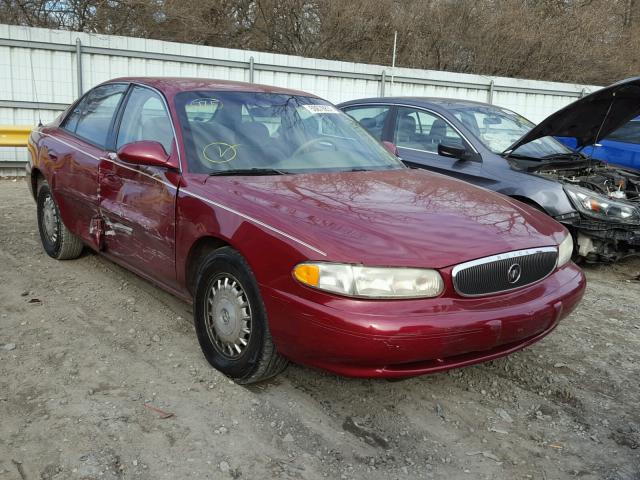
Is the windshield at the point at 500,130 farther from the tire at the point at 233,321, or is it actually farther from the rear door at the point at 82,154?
the tire at the point at 233,321

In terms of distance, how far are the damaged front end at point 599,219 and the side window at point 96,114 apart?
12.4 feet

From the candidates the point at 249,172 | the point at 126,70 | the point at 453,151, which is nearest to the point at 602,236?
the point at 453,151

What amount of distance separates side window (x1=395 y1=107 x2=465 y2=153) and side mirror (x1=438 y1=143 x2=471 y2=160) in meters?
0.20

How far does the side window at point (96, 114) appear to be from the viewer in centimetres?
441

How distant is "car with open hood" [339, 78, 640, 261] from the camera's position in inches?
209

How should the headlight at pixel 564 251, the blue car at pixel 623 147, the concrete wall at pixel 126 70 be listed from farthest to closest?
the concrete wall at pixel 126 70 < the blue car at pixel 623 147 < the headlight at pixel 564 251

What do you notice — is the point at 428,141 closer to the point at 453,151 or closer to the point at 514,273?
the point at 453,151

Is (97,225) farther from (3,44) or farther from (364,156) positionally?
(3,44)

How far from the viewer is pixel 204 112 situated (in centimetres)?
374

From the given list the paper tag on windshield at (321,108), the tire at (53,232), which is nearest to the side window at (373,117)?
the paper tag on windshield at (321,108)

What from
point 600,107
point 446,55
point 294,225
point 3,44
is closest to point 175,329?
point 294,225

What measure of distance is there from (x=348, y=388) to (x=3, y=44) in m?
8.67

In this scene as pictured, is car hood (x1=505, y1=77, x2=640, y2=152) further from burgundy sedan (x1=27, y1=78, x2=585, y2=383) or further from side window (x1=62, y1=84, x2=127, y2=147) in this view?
side window (x1=62, y1=84, x2=127, y2=147)

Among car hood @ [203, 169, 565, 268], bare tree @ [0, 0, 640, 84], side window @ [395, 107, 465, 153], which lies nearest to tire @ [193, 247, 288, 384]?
car hood @ [203, 169, 565, 268]
